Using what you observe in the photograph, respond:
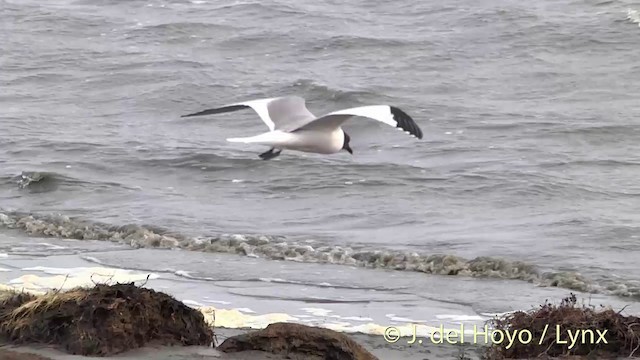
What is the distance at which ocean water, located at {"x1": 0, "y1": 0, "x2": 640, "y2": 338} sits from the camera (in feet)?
31.5

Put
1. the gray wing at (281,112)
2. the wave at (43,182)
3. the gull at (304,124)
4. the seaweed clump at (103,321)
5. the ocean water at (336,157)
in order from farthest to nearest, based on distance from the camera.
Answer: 1. the wave at (43,182)
2. the ocean water at (336,157)
3. the gray wing at (281,112)
4. the gull at (304,124)
5. the seaweed clump at (103,321)

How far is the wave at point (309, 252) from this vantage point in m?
9.60

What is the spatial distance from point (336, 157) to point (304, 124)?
22.0 ft

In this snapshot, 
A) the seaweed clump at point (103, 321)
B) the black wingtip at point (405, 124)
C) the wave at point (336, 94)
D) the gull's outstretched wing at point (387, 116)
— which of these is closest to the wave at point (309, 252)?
the gull's outstretched wing at point (387, 116)

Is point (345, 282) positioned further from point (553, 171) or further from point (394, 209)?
point (553, 171)

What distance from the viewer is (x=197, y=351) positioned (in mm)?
5570

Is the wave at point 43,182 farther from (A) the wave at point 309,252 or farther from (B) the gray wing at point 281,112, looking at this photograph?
(B) the gray wing at point 281,112

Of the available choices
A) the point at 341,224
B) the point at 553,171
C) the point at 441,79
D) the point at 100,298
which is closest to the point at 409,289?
the point at 341,224

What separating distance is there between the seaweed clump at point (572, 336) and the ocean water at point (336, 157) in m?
2.15

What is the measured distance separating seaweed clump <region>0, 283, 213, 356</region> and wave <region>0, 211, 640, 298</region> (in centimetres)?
365

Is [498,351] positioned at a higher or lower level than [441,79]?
higher

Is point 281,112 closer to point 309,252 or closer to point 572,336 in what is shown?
point 309,252

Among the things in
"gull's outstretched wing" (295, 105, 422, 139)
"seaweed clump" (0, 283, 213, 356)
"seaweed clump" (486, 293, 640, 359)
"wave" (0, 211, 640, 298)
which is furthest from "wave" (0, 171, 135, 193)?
"seaweed clump" (486, 293, 640, 359)

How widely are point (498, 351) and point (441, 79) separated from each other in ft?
42.7
